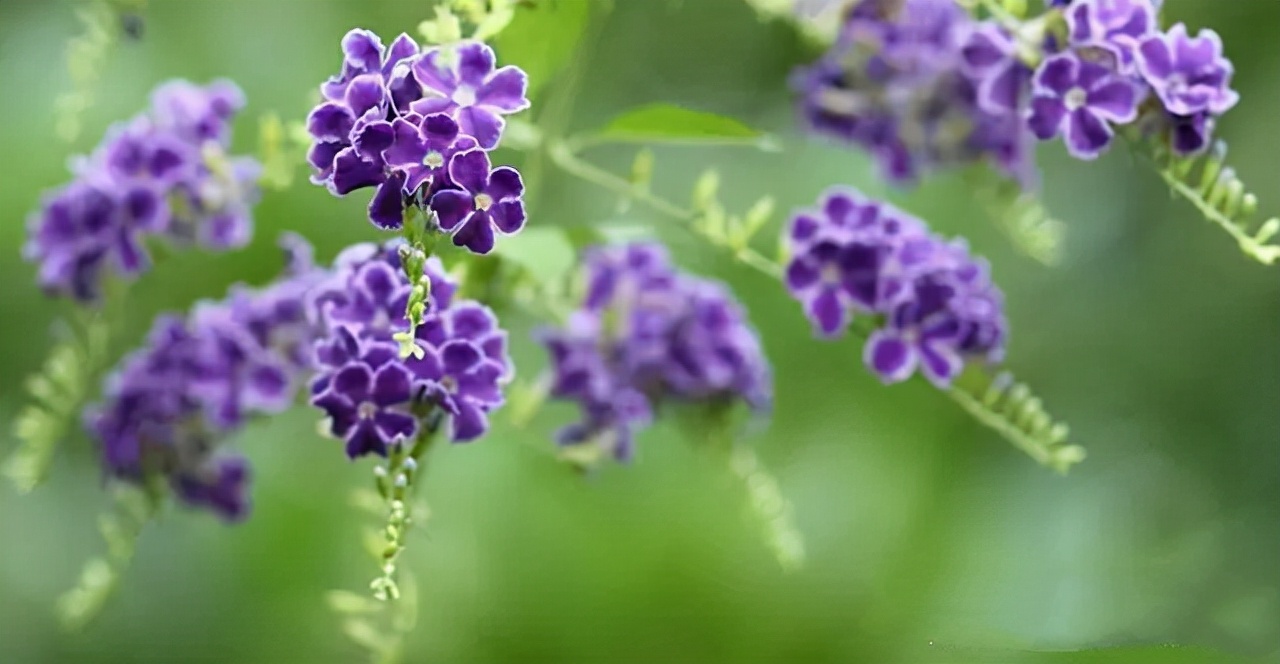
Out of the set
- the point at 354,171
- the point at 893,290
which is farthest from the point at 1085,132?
the point at 354,171

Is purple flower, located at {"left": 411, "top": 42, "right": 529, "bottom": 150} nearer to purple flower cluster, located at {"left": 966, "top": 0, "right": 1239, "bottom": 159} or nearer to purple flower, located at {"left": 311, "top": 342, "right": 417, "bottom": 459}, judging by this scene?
purple flower, located at {"left": 311, "top": 342, "right": 417, "bottom": 459}

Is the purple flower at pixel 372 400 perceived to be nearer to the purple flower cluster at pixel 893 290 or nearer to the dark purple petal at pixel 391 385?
the dark purple petal at pixel 391 385

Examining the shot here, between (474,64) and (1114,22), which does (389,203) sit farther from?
(1114,22)

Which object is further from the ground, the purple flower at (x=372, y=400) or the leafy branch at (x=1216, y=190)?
the leafy branch at (x=1216, y=190)

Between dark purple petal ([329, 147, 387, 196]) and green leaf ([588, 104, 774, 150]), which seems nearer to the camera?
dark purple petal ([329, 147, 387, 196])

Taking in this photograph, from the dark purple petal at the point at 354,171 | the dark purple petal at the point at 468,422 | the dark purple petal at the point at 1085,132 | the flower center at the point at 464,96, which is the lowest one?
the dark purple petal at the point at 468,422

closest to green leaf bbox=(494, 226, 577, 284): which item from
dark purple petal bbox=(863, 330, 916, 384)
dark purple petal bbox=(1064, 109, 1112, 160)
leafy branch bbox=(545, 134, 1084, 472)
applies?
leafy branch bbox=(545, 134, 1084, 472)

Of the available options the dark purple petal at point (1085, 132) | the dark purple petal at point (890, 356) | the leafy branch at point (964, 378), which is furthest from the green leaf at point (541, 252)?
the dark purple petal at point (1085, 132)
